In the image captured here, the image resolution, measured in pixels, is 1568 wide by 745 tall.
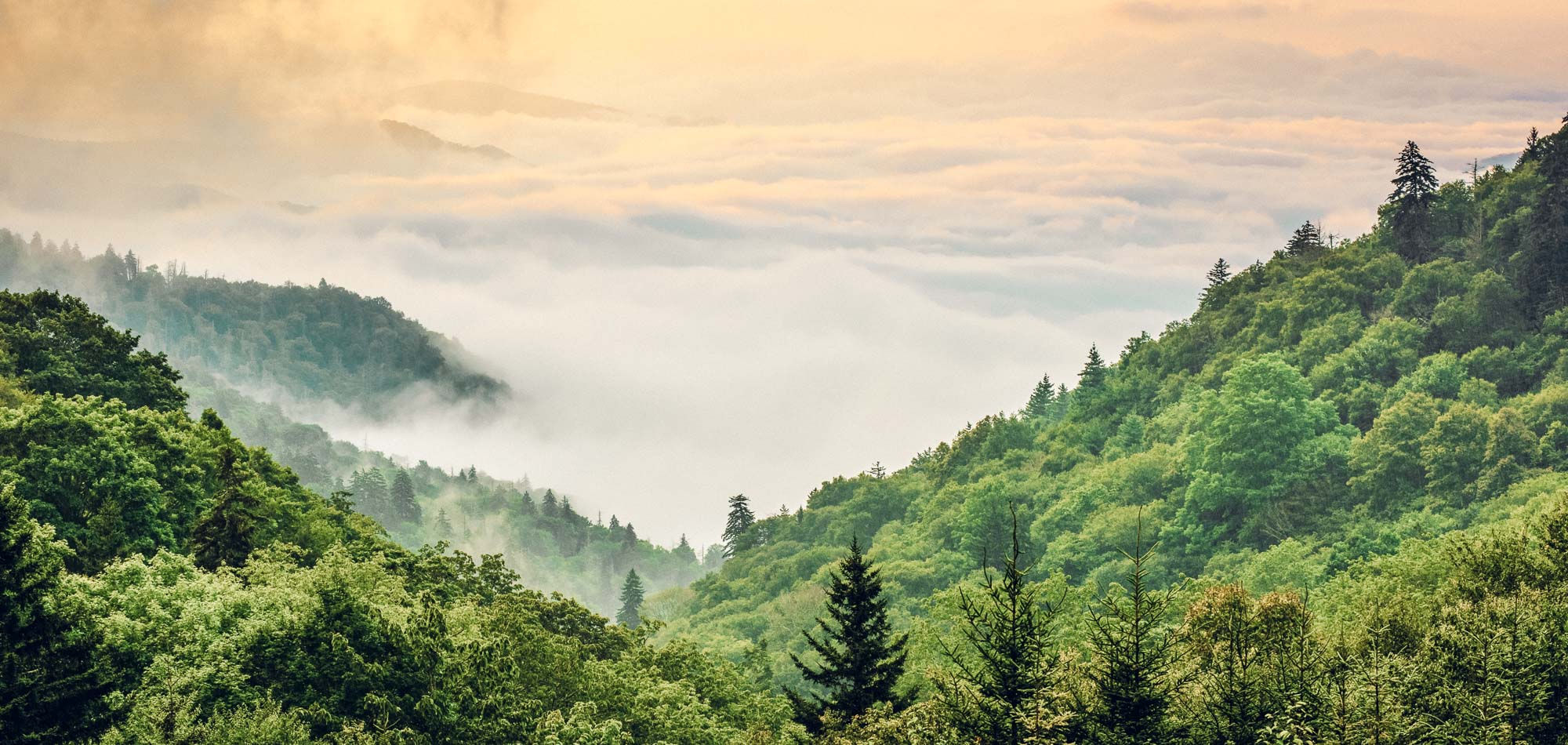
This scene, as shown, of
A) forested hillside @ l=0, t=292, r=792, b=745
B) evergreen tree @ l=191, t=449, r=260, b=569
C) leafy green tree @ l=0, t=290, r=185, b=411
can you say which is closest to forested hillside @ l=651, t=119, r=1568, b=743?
forested hillside @ l=0, t=292, r=792, b=745

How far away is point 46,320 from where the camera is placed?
297ft

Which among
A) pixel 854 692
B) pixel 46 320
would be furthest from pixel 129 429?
pixel 854 692

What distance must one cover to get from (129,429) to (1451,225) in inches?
5467

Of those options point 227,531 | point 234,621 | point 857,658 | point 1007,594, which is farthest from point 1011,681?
point 227,531

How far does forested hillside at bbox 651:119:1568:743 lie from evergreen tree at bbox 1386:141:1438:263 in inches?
12.0

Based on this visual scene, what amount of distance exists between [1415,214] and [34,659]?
500 feet

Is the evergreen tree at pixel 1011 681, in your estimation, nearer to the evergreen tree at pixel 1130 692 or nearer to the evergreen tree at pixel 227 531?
the evergreen tree at pixel 1130 692

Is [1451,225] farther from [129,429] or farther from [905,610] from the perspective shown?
[129,429]

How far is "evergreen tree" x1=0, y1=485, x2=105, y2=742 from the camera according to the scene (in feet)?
145

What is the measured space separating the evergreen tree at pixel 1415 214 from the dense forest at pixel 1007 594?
2.94 meters

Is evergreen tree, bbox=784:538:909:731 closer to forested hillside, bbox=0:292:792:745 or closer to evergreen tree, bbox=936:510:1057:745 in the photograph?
forested hillside, bbox=0:292:792:745

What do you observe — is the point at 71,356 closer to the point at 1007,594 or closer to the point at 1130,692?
the point at 1007,594

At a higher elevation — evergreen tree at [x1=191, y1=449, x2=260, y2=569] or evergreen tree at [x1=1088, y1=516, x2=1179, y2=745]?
evergreen tree at [x1=191, y1=449, x2=260, y2=569]

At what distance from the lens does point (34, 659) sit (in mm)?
45000
